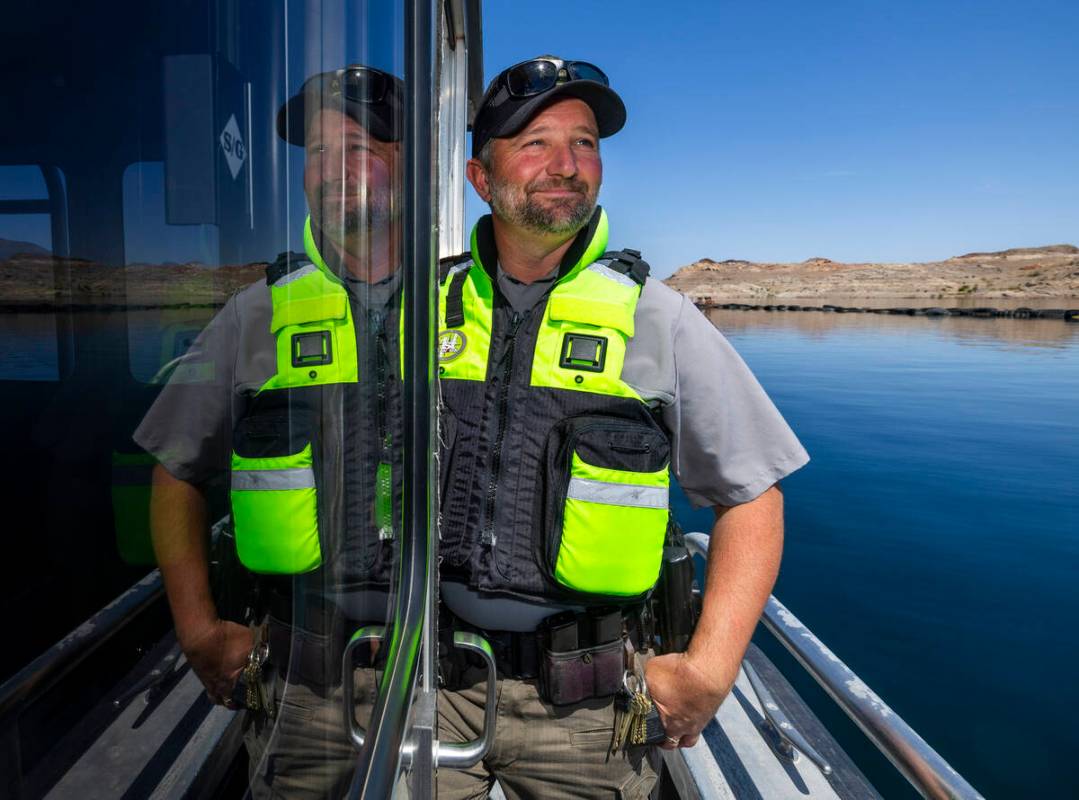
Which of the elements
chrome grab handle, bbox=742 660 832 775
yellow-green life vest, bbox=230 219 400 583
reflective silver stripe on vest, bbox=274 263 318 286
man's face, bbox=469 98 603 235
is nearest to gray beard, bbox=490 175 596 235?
man's face, bbox=469 98 603 235

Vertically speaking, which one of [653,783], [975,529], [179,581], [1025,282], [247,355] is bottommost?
[975,529]

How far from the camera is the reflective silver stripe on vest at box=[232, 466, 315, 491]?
355 mm

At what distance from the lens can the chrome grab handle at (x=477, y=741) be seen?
1.00 meters

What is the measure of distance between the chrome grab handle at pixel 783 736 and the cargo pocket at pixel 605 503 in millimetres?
867

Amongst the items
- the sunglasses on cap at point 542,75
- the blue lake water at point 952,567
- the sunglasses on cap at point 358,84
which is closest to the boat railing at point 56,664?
the sunglasses on cap at point 358,84

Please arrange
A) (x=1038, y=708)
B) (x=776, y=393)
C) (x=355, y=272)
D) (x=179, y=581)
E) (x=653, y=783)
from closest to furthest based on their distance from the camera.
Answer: (x=179, y=581), (x=355, y=272), (x=653, y=783), (x=1038, y=708), (x=776, y=393)

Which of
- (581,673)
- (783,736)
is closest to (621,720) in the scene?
(581,673)

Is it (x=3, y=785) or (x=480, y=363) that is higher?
(x=480, y=363)

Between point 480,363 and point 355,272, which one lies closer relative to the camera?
point 355,272

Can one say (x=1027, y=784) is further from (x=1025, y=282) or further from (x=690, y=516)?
(x=1025, y=282)

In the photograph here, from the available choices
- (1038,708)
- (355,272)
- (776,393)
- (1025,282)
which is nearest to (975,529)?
(1038,708)

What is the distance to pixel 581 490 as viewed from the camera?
43.9 inches

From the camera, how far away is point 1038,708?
4.73m

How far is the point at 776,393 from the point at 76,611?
1477cm
